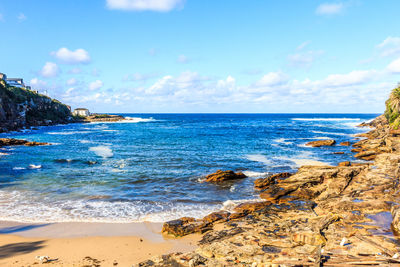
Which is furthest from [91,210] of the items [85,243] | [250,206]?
[250,206]

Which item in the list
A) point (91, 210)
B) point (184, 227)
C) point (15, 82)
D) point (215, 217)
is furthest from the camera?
point (15, 82)

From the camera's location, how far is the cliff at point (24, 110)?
238ft

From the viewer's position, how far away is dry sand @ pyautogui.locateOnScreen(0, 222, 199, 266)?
9805 mm

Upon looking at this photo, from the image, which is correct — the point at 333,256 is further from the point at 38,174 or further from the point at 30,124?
the point at 30,124

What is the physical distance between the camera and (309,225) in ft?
37.6

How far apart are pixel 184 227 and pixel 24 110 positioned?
320 ft

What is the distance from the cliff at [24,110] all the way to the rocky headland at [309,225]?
7488 cm

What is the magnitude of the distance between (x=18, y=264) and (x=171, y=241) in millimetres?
5942

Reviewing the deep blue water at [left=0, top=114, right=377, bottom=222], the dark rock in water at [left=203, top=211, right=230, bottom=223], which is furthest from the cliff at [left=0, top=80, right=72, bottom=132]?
the dark rock in water at [left=203, top=211, right=230, bottom=223]

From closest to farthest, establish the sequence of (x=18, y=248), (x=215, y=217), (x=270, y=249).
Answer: (x=270, y=249), (x=18, y=248), (x=215, y=217)

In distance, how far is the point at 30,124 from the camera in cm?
9031

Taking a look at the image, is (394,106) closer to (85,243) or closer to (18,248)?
(85,243)

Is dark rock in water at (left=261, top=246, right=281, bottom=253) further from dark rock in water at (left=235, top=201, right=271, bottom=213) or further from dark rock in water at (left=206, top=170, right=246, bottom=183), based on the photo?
dark rock in water at (left=206, top=170, right=246, bottom=183)

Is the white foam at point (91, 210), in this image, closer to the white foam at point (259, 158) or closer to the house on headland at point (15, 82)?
the white foam at point (259, 158)
